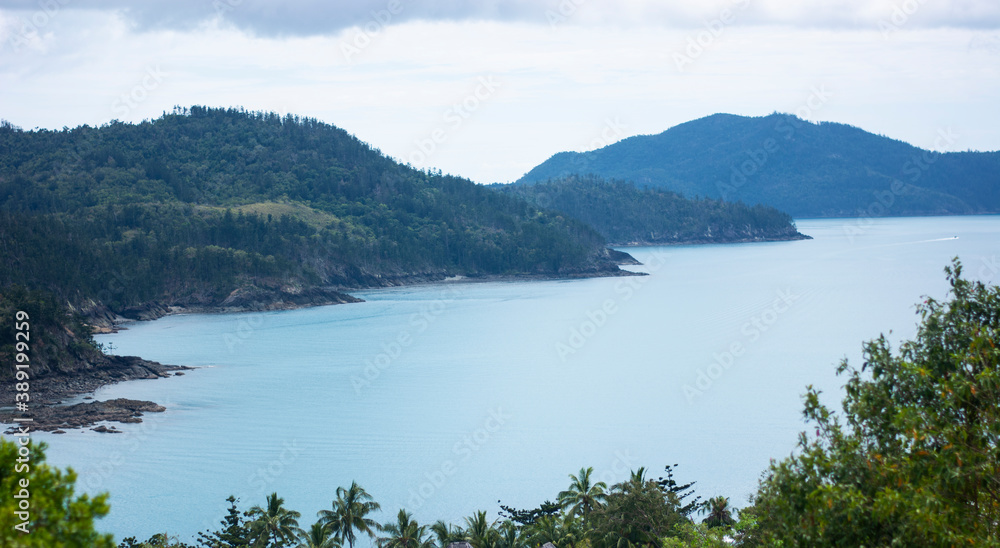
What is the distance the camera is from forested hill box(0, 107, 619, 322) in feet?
266

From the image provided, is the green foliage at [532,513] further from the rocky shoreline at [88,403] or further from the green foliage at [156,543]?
the rocky shoreline at [88,403]

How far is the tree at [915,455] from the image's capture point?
324 inches

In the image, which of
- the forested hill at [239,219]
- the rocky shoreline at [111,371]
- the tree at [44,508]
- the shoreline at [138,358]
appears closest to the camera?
the tree at [44,508]

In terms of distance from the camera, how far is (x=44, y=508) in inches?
229

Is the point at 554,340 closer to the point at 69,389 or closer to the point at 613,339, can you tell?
the point at 613,339

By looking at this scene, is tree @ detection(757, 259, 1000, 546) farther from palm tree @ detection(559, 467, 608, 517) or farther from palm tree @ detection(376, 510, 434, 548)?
palm tree @ detection(559, 467, 608, 517)

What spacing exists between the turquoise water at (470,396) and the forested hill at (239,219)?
8.14 m

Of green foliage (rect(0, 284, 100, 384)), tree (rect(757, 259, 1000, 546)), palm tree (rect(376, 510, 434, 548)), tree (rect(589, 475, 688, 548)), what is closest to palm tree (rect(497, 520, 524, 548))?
tree (rect(589, 475, 688, 548))

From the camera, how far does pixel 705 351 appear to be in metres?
55.7

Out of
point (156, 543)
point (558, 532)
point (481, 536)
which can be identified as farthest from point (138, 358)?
point (558, 532)

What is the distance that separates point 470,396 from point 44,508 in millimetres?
38990

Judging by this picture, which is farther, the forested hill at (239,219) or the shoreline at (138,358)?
the forested hill at (239,219)

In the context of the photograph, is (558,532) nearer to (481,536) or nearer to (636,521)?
(481,536)

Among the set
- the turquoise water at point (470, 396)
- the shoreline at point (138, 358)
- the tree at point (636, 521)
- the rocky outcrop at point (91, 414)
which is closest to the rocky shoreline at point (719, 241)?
the shoreline at point (138, 358)
